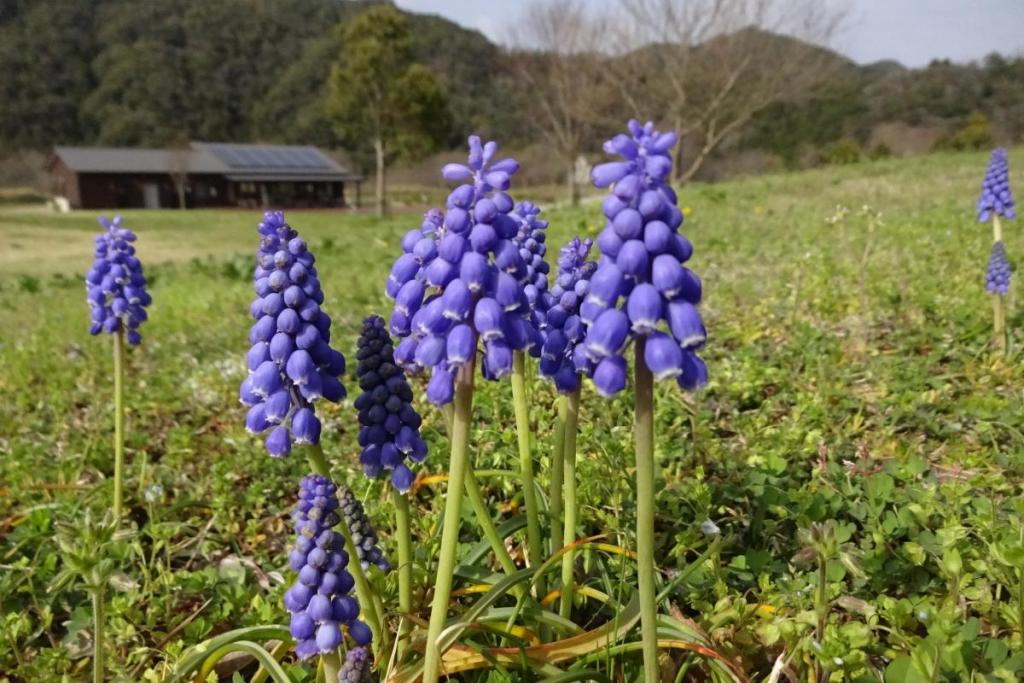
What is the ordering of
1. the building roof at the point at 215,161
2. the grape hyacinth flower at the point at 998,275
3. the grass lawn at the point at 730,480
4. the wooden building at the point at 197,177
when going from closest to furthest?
1. the grass lawn at the point at 730,480
2. the grape hyacinth flower at the point at 998,275
3. the wooden building at the point at 197,177
4. the building roof at the point at 215,161

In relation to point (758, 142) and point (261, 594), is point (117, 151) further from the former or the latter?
point (261, 594)

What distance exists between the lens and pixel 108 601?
3.17 metres

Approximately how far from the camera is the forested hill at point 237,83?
65.9m

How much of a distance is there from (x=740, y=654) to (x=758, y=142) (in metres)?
70.3

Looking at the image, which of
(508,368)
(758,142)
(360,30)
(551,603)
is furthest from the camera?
(758,142)

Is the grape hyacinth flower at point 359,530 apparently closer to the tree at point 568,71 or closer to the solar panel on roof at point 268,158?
the tree at point 568,71

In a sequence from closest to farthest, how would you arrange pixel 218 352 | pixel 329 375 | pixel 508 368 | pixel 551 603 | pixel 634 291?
pixel 634 291
pixel 508 368
pixel 329 375
pixel 551 603
pixel 218 352

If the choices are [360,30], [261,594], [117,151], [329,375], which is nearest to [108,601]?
[261,594]

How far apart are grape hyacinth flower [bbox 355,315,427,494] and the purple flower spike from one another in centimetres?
71

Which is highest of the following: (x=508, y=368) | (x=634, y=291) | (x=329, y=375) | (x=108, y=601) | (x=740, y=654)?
(x=634, y=291)

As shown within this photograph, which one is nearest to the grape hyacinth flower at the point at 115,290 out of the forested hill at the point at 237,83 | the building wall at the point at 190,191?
the building wall at the point at 190,191

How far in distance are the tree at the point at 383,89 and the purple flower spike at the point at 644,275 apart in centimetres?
4027

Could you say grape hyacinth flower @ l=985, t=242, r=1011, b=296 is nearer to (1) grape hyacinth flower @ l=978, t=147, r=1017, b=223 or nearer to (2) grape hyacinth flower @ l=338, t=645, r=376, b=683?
(1) grape hyacinth flower @ l=978, t=147, r=1017, b=223

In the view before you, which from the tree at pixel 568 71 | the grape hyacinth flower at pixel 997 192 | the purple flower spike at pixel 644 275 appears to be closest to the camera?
the purple flower spike at pixel 644 275
